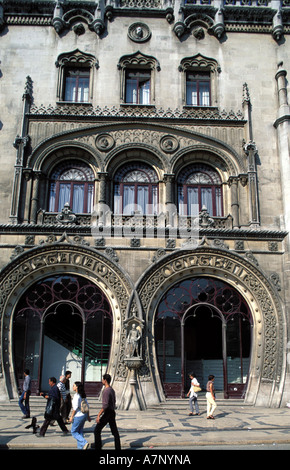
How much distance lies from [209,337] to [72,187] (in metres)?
8.67

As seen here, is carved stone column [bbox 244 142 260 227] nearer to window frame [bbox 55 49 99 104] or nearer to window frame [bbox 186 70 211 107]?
window frame [bbox 186 70 211 107]

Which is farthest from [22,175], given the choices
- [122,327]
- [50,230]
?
[122,327]

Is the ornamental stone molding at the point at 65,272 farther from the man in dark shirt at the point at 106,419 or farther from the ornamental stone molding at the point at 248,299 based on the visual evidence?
the man in dark shirt at the point at 106,419

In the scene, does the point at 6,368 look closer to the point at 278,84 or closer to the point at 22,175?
the point at 22,175

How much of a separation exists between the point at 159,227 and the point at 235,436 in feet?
28.9

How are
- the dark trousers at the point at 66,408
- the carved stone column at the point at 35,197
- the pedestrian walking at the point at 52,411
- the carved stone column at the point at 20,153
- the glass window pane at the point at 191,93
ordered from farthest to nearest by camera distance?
the glass window pane at the point at 191,93 < the carved stone column at the point at 35,197 < the carved stone column at the point at 20,153 < the dark trousers at the point at 66,408 < the pedestrian walking at the point at 52,411

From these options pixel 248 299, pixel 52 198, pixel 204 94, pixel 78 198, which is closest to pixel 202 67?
pixel 204 94

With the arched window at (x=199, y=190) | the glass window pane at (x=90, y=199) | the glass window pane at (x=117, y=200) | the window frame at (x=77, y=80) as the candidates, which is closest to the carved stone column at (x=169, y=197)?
the arched window at (x=199, y=190)

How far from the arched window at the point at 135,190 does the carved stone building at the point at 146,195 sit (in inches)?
2.5

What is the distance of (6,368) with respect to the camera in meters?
16.5

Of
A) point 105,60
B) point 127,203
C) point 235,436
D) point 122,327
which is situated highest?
point 105,60

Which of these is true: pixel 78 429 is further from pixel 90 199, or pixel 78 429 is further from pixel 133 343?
pixel 90 199

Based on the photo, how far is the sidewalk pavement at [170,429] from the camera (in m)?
10.4

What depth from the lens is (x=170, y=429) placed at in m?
12.0
